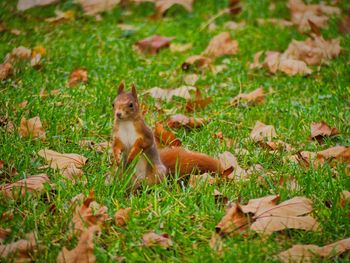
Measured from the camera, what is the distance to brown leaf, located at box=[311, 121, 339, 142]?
3570 millimetres

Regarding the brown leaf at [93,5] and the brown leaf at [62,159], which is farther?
the brown leaf at [93,5]

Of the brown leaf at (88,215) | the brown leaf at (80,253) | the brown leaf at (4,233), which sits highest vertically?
the brown leaf at (4,233)

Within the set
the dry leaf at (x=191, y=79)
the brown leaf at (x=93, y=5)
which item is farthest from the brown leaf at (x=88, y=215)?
the brown leaf at (x=93, y=5)

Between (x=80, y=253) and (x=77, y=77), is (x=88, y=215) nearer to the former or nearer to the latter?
(x=80, y=253)

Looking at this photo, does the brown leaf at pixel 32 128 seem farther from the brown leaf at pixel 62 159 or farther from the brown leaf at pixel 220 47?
the brown leaf at pixel 220 47

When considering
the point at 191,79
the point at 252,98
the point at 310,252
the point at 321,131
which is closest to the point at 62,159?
the point at 310,252

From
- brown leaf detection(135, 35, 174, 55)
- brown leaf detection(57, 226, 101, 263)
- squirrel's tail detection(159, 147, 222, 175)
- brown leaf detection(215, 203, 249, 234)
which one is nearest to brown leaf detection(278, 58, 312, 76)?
brown leaf detection(135, 35, 174, 55)

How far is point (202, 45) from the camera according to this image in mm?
5301

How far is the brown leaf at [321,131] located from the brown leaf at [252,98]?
26.4 inches

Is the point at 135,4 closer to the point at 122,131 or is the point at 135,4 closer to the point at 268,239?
the point at 122,131

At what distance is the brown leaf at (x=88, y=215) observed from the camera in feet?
8.03

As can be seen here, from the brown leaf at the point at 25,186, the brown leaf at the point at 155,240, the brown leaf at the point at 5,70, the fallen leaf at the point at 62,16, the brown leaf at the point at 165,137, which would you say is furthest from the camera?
the fallen leaf at the point at 62,16

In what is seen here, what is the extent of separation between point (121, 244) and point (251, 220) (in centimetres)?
50

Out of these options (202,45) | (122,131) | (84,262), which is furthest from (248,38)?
(84,262)
